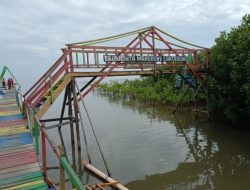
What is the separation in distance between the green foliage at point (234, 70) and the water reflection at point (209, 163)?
4.63 ft

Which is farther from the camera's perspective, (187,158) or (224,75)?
(224,75)

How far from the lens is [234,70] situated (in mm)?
15375

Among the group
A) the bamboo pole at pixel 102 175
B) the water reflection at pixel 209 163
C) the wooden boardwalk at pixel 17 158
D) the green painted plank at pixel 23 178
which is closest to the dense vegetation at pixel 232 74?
the water reflection at pixel 209 163

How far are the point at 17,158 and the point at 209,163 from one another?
27.8ft

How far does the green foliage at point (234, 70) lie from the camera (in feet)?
49.3

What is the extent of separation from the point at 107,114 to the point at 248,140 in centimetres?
1339

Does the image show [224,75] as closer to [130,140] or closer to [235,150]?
[235,150]

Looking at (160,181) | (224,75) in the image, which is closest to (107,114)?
(224,75)

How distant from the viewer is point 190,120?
2103 cm

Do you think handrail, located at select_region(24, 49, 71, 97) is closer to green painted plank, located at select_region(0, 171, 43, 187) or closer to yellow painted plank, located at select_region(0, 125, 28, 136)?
yellow painted plank, located at select_region(0, 125, 28, 136)

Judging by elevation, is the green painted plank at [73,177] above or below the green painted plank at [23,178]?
above

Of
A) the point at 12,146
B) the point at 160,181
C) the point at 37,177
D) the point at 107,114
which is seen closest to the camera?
the point at 37,177

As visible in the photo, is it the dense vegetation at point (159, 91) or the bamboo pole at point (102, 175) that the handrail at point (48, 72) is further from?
the dense vegetation at point (159, 91)

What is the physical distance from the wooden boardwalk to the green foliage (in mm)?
10782
